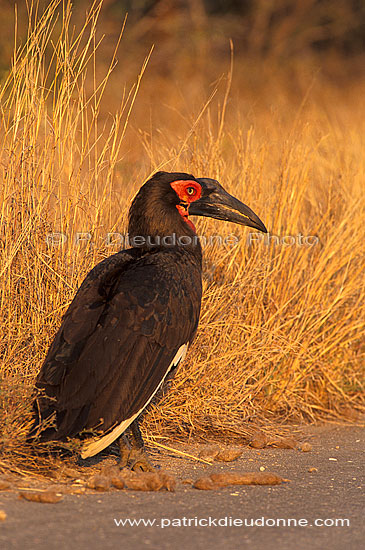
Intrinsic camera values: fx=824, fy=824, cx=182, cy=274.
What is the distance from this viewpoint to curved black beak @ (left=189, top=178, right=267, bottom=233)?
13.0 feet

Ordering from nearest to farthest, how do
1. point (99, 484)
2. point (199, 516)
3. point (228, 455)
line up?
1. point (199, 516)
2. point (99, 484)
3. point (228, 455)

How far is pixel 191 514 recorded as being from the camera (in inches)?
113

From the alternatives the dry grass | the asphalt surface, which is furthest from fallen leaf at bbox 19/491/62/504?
the dry grass

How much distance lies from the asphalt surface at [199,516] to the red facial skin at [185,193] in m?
1.19

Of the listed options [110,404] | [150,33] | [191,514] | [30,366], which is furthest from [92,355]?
[150,33]

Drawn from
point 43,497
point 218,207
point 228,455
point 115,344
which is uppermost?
point 218,207

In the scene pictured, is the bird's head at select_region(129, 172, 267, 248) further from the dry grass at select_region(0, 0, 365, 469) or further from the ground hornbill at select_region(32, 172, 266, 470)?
the dry grass at select_region(0, 0, 365, 469)

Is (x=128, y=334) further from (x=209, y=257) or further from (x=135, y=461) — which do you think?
(x=209, y=257)

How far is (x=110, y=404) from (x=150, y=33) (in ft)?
36.1

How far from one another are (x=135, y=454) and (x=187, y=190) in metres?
1.25

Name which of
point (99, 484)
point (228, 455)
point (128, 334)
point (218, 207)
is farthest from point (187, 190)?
point (99, 484)

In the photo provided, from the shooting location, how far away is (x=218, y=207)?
398 cm

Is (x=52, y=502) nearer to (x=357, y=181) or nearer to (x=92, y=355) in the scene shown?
(x=92, y=355)

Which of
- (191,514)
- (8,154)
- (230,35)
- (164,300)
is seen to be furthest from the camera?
(230,35)
